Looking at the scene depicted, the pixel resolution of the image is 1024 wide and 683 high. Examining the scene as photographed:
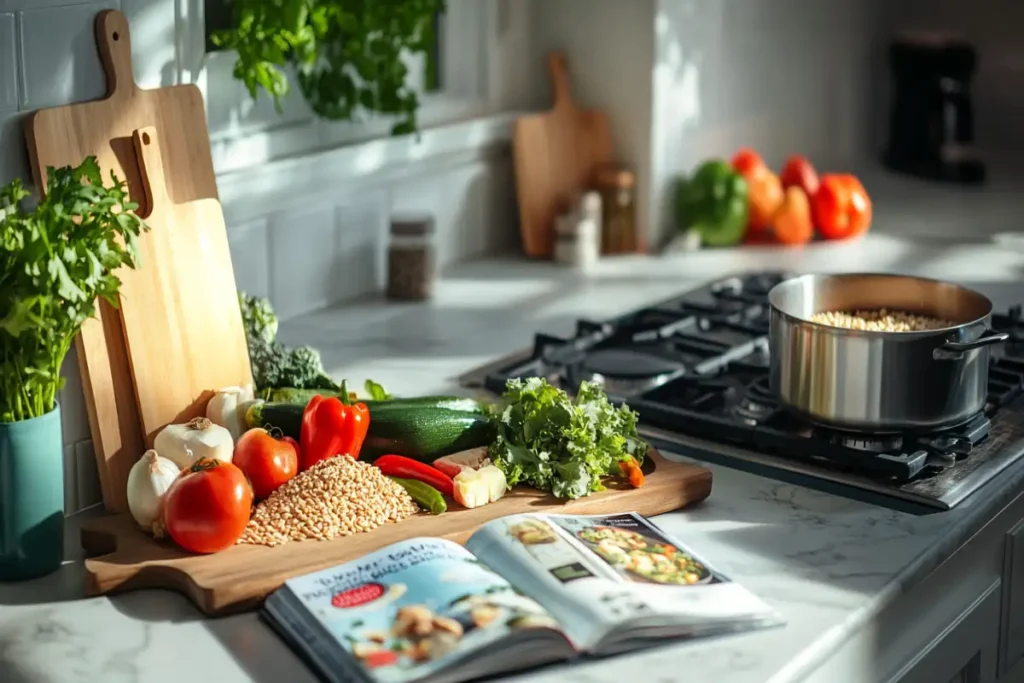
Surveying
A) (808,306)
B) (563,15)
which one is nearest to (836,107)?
(563,15)

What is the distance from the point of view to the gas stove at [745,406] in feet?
4.96

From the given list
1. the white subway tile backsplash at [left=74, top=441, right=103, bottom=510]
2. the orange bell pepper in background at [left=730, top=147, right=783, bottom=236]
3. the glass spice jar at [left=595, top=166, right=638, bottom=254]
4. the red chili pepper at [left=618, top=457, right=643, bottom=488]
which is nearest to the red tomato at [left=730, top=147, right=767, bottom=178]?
the orange bell pepper in background at [left=730, top=147, right=783, bottom=236]

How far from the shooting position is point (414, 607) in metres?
1.19

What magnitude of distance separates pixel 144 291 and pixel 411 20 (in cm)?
82

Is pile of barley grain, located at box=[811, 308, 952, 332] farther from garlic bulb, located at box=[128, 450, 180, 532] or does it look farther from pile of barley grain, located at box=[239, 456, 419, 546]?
garlic bulb, located at box=[128, 450, 180, 532]

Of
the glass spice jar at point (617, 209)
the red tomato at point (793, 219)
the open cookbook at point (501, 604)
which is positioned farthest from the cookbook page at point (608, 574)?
the red tomato at point (793, 219)

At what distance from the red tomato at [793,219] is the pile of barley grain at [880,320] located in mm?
902

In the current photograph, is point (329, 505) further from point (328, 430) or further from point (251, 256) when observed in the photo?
point (251, 256)

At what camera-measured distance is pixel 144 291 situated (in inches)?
58.9

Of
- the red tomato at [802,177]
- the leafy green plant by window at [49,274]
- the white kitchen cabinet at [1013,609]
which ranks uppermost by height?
the leafy green plant by window at [49,274]

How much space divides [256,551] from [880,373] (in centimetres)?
68

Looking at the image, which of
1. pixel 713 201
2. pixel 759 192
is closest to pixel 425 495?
pixel 713 201

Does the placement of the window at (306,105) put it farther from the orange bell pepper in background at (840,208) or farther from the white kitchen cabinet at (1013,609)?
the white kitchen cabinet at (1013,609)

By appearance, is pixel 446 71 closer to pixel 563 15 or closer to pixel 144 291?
pixel 563 15
